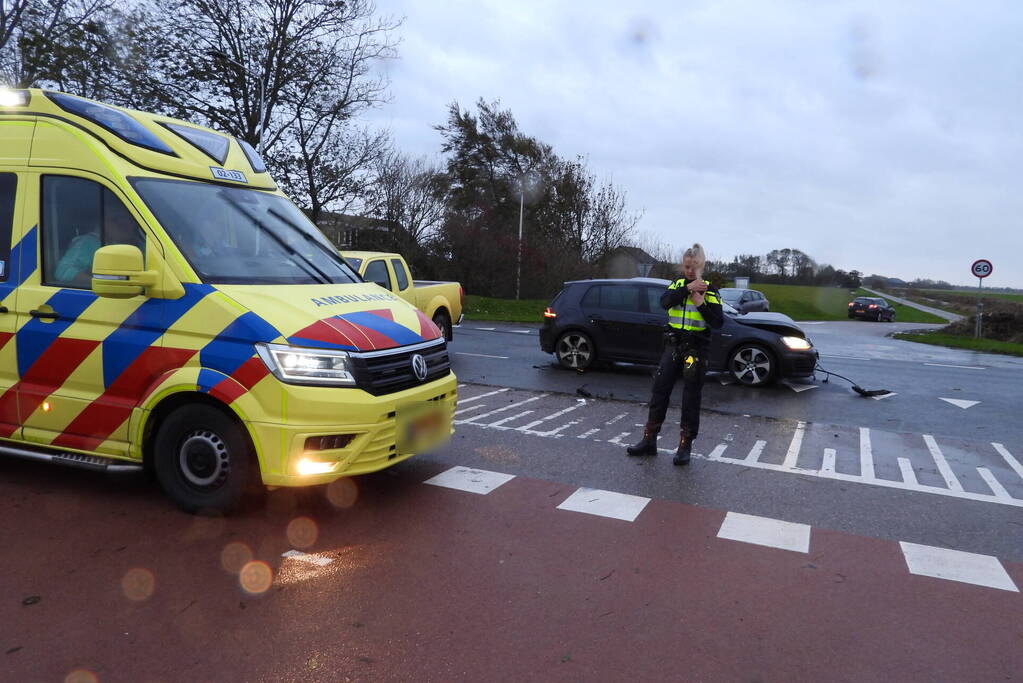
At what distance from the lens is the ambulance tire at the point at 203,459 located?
14.6 ft

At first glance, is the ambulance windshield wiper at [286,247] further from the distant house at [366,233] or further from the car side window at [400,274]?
the distant house at [366,233]

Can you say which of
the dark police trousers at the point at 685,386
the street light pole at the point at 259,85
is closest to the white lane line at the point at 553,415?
the dark police trousers at the point at 685,386

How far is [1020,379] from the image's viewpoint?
13.4 metres

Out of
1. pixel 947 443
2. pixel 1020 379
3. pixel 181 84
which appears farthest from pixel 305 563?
pixel 181 84

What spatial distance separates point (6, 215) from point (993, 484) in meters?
7.80

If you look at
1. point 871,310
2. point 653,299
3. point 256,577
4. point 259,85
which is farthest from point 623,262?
point 256,577

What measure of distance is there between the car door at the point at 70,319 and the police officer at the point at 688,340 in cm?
413

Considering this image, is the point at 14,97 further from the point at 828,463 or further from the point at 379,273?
the point at 379,273

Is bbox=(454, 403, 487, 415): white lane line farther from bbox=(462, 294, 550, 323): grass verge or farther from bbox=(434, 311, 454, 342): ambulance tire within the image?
bbox=(462, 294, 550, 323): grass verge

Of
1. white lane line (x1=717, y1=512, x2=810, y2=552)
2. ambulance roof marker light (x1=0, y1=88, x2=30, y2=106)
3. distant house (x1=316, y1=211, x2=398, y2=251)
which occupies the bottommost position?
white lane line (x1=717, y1=512, x2=810, y2=552)

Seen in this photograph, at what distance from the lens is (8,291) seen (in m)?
5.00

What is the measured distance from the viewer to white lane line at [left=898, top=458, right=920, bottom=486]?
20.2ft

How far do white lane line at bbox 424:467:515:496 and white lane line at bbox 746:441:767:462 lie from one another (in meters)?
2.33

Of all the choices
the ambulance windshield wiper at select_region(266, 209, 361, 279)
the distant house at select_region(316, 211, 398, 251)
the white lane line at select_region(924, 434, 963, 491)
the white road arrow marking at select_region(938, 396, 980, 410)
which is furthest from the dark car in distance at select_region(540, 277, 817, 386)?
the distant house at select_region(316, 211, 398, 251)
